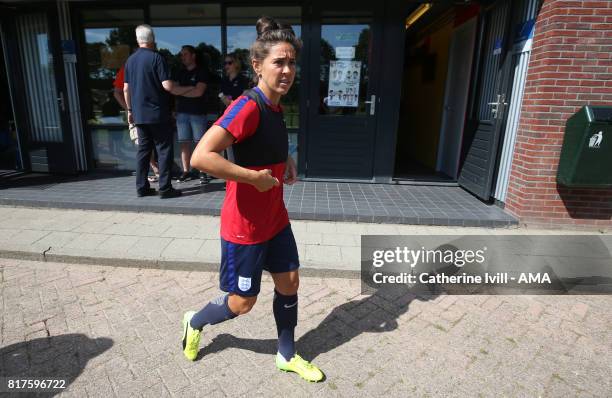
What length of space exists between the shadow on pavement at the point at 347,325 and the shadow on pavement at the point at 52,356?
28.7 inches

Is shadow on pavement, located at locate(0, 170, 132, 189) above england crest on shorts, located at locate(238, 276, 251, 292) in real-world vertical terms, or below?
below

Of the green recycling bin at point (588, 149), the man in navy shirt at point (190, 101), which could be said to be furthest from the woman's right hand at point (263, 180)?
the man in navy shirt at point (190, 101)

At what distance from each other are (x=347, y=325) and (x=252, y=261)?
119 centimetres

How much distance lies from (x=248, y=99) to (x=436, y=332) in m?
2.15

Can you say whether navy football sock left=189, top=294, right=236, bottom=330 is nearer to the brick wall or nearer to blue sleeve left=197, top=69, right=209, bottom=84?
the brick wall

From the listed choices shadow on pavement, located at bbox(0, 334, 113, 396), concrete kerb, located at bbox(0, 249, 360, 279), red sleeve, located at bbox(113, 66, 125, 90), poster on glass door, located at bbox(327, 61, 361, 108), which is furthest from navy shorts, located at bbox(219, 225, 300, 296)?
red sleeve, located at bbox(113, 66, 125, 90)

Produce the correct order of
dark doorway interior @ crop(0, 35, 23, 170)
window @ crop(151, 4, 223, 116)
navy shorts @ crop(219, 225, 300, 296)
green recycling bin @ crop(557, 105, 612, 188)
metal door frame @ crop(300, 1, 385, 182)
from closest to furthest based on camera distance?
1. navy shorts @ crop(219, 225, 300, 296)
2. green recycling bin @ crop(557, 105, 612, 188)
3. metal door frame @ crop(300, 1, 385, 182)
4. window @ crop(151, 4, 223, 116)
5. dark doorway interior @ crop(0, 35, 23, 170)

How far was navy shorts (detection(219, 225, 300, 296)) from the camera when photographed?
2.01 metres

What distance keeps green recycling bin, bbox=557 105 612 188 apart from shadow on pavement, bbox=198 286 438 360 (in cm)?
244

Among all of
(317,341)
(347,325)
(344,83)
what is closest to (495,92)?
(344,83)

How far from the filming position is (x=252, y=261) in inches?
79.5

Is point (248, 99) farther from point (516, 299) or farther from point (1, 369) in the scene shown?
point (516, 299)

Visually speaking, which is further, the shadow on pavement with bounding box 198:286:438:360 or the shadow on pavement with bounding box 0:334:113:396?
the shadow on pavement with bounding box 198:286:438:360

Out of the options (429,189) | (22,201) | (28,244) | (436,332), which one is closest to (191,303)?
(436,332)
